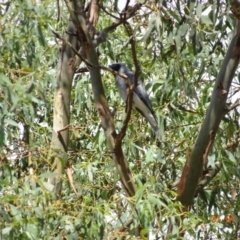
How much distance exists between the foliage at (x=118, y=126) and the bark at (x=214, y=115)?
0.11 meters

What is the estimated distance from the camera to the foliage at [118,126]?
2.94m

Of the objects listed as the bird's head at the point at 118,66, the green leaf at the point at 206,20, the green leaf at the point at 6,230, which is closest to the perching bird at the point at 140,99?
the bird's head at the point at 118,66

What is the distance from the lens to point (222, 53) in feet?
13.3

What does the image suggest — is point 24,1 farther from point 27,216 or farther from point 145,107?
point 145,107

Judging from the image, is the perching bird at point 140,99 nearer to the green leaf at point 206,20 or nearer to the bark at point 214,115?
the bark at point 214,115

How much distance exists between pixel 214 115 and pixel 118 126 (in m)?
Answer: 1.10

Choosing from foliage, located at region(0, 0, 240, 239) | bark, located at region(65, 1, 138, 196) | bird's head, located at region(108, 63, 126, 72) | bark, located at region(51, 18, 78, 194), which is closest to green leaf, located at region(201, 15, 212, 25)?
foliage, located at region(0, 0, 240, 239)

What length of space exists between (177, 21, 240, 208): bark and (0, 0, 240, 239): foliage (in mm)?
111

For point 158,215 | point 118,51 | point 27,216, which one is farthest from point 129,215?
point 118,51

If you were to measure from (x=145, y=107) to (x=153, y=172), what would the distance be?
2.18 feet

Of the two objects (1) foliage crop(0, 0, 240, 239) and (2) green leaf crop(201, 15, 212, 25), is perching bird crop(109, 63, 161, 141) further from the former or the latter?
(2) green leaf crop(201, 15, 212, 25)

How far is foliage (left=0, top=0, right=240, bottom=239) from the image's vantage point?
294cm

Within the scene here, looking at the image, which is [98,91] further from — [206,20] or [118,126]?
[118,126]

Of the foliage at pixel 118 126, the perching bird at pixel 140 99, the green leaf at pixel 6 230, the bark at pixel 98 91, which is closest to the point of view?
the green leaf at pixel 6 230
